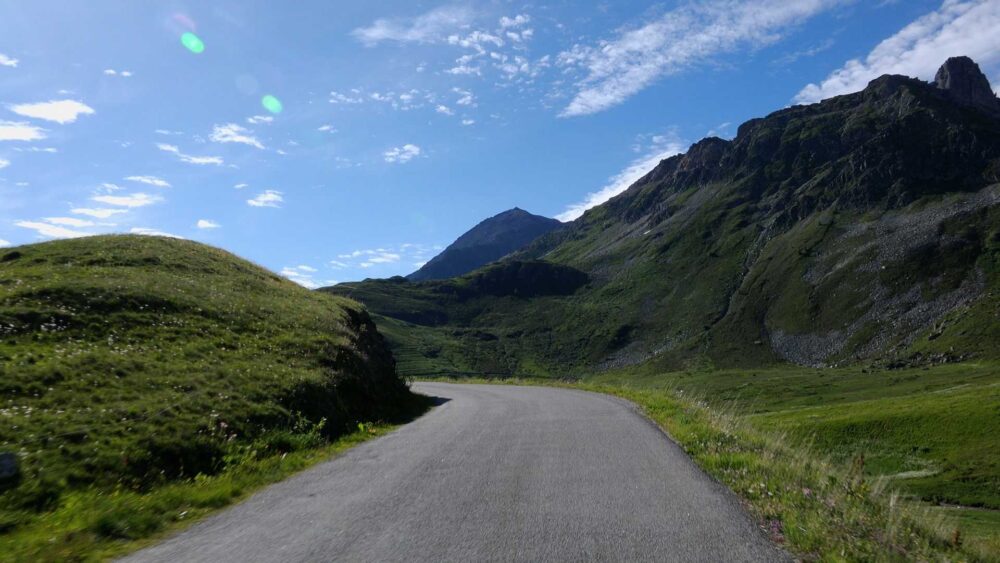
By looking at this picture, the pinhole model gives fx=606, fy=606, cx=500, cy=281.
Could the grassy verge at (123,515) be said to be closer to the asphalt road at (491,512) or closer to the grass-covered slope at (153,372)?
the grass-covered slope at (153,372)

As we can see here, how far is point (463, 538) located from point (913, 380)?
429 ft

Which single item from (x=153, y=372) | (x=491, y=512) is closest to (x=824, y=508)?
(x=491, y=512)

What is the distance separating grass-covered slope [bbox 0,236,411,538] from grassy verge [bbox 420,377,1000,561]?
882 centimetres

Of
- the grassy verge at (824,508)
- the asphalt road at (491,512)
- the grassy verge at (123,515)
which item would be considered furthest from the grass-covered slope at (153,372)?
the grassy verge at (824,508)

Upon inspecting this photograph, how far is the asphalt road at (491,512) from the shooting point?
7.06 meters

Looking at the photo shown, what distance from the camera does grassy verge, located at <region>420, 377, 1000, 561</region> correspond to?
22.5 ft

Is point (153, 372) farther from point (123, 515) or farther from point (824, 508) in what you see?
point (824, 508)

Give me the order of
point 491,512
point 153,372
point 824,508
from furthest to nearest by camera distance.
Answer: point 153,372
point 491,512
point 824,508

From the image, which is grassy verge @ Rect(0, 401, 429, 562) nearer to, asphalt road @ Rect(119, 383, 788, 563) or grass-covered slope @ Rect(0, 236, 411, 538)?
grass-covered slope @ Rect(0, 236, 411, 538)

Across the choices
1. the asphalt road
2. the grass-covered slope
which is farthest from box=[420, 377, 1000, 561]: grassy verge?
the grass-covered slope

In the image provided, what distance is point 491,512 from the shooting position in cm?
861

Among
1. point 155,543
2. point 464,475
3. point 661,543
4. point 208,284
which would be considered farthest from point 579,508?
point 208,284

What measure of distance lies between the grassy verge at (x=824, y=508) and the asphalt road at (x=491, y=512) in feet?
1.30

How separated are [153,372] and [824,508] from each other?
53.8 ft
